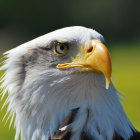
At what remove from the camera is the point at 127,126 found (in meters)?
4.99

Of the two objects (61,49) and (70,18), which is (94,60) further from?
(70,18)

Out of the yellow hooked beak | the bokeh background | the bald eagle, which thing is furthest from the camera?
the bokeh background

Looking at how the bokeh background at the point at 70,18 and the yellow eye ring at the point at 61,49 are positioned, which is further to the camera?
the bokeh background at the point at 70,18

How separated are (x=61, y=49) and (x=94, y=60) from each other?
0.34m

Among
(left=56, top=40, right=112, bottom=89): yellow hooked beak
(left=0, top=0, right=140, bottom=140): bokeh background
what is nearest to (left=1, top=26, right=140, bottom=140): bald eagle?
(left=56, top=40, right=112, bottom=89): yellow hooked beak

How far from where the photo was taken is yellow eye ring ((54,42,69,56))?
16.3 ft

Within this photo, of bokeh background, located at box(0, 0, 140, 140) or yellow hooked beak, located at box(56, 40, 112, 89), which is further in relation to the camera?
bokeh background, located at box(0, 0, 140, 140)

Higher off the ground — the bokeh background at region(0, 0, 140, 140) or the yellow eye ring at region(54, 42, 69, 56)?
the yellow eye ring at region(54, 42, 69, 56)

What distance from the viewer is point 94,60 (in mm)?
4805

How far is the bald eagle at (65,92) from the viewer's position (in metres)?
4.92

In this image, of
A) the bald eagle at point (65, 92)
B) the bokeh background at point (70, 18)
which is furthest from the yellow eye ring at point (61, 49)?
the bokeh background at point (70, 18)

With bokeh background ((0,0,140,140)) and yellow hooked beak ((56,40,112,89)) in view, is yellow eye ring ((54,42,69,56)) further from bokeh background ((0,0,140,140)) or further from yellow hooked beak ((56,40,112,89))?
bokeh background ((0,0,140,140))

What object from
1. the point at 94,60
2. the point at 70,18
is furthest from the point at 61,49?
the point at 70,18

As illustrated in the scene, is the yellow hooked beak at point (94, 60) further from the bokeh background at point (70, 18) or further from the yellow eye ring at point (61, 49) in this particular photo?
the bokeh background at point (70, 18)
